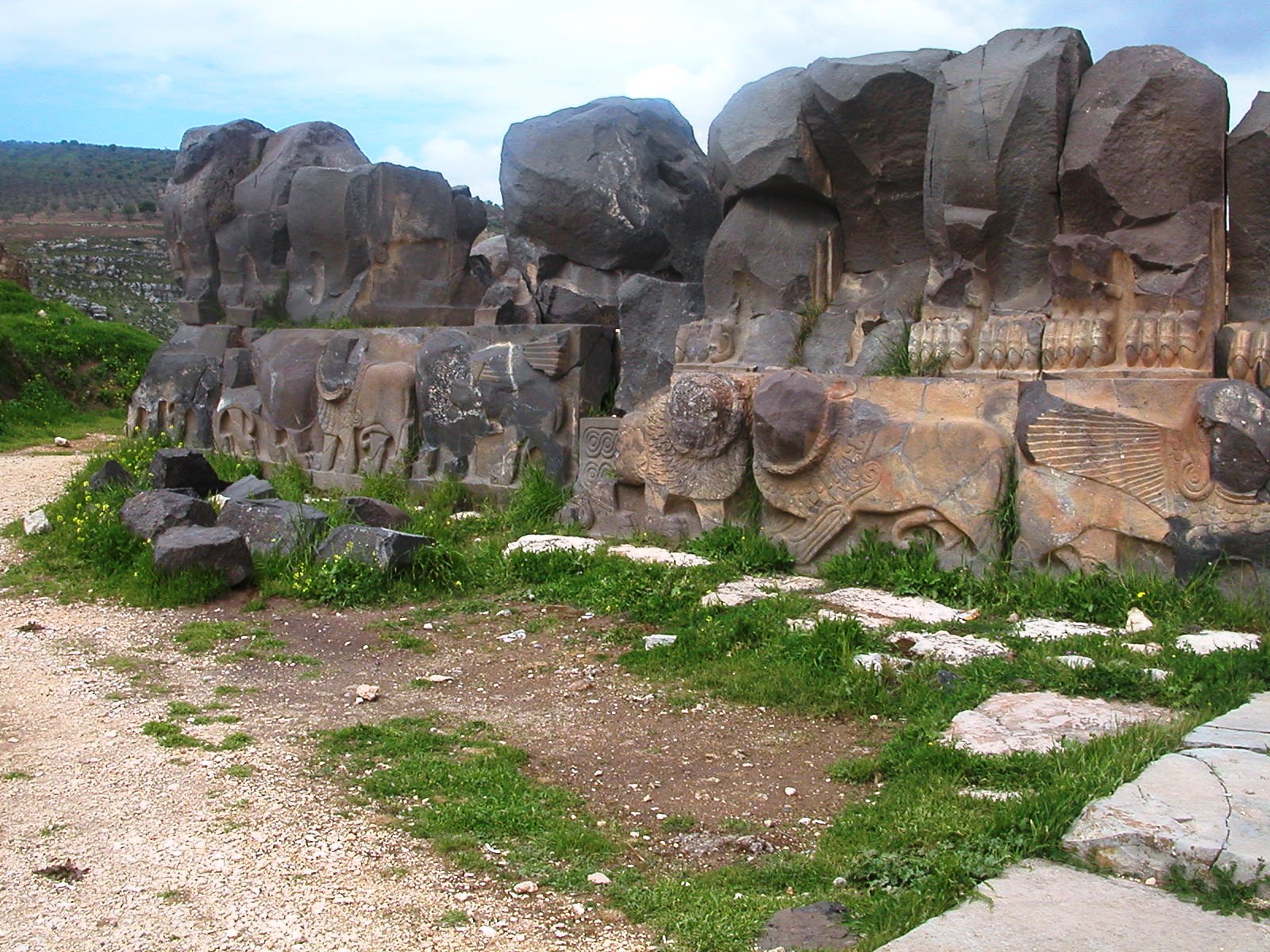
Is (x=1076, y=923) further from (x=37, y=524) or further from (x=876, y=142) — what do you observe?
(x=37, y=524)

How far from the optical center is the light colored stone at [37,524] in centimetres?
832

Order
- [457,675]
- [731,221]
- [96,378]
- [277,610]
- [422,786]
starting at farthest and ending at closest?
[96,378] → [731,221] → [277,610] → [457,675] → [422,786]

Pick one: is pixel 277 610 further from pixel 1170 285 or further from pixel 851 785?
pixel 1170 285

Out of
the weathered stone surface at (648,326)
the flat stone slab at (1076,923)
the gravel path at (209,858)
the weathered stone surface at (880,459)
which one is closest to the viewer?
the flat stone slab at (1076,923)

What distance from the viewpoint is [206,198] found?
40.8ft

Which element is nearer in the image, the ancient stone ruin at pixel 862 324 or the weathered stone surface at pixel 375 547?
Result: the ancient stone ruin at pixel 862 324

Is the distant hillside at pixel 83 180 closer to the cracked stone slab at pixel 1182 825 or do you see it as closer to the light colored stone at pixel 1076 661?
the light colored stone at pixel 1076 661

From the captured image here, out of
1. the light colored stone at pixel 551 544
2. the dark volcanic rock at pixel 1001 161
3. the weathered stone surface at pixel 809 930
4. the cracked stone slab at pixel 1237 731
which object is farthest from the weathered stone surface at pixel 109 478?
the cracked stone slab at pixel 1237 731

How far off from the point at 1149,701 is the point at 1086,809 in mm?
1399

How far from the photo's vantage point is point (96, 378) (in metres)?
15.8

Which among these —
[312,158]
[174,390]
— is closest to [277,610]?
[174,390]

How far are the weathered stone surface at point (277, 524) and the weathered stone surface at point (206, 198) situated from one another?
5.60 m

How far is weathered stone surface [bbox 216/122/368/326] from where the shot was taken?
11984 mm

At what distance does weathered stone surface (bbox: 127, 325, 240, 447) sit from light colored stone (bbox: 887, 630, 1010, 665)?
792cm
